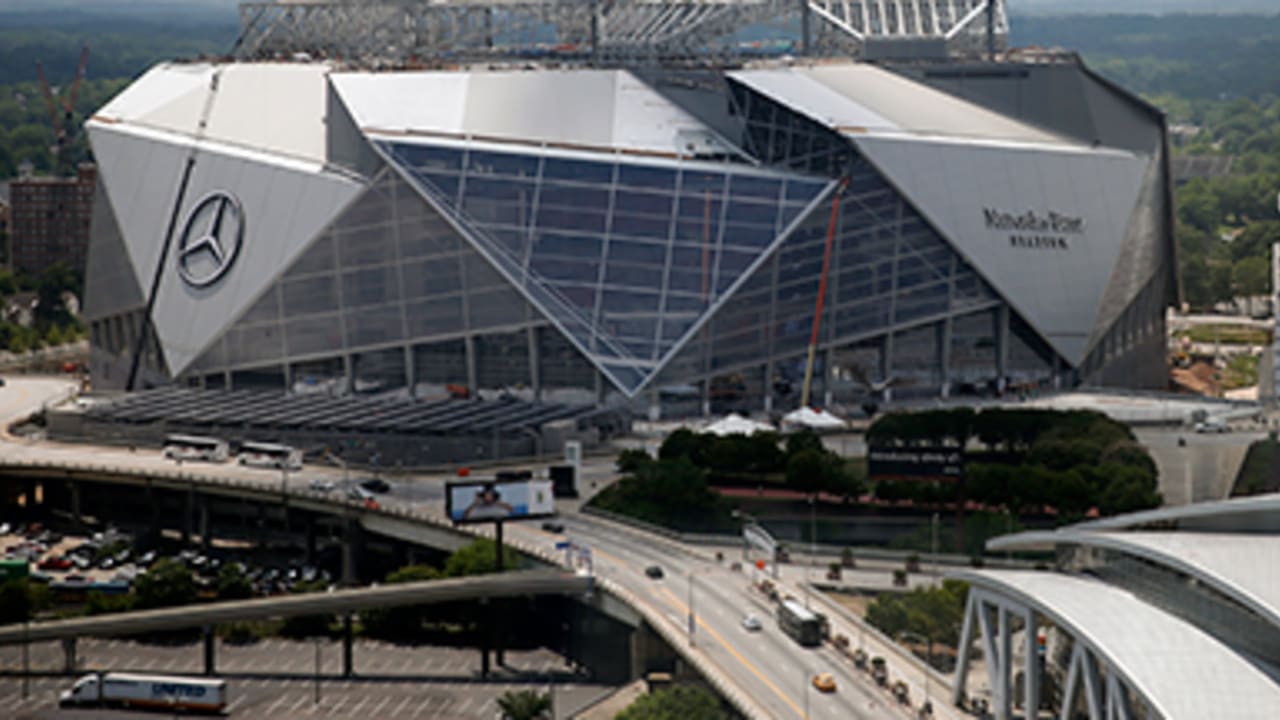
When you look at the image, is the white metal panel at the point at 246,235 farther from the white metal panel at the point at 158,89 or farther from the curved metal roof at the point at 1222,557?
the curved metal roof at the point at 1222,557

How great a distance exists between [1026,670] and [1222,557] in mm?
6342

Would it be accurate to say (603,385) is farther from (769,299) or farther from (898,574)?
(898,574)

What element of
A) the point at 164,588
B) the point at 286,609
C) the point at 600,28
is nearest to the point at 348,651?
the point at 286,609

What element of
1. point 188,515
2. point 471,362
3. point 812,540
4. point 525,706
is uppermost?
point 471,362

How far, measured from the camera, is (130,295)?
116 meters

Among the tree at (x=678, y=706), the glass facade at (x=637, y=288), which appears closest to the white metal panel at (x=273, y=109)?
the glass facade at (x=637, y=288)

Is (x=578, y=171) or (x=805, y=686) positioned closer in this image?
(x=805, y=686)

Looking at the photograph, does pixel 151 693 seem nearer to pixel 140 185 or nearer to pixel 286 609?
pixel 286 609

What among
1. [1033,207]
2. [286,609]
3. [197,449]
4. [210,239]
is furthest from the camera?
[210,239]

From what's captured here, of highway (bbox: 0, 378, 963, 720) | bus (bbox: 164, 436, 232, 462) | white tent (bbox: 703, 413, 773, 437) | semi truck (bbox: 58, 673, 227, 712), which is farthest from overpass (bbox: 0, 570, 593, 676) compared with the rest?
bus (bbox: 164, 436, 232, 462)

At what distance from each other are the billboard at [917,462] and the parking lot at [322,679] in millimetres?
16660

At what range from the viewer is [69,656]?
253ft

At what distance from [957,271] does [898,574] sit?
32912 millimetres

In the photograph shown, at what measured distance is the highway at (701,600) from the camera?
61062 mm
